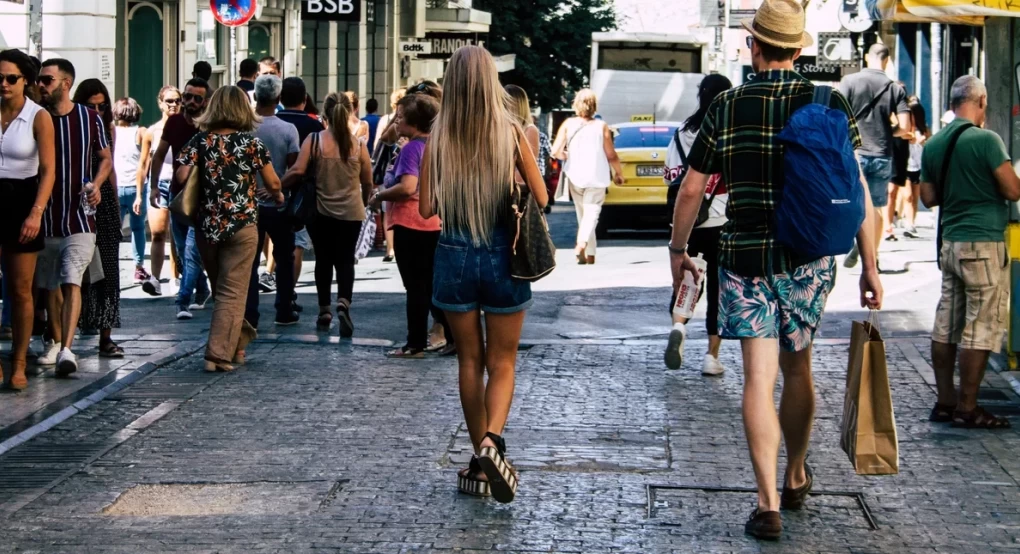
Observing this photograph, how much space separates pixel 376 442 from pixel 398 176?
313 centimetres

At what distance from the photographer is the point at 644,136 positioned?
22.2 meters

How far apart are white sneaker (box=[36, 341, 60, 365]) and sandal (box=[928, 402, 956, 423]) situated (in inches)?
202

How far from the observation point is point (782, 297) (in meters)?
6.20

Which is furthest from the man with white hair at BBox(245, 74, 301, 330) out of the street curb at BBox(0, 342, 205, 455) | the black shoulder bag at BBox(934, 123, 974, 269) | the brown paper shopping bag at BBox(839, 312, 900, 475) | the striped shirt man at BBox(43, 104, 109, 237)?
the brown paper shopping bag at BBox(839, 312, 900, 475)

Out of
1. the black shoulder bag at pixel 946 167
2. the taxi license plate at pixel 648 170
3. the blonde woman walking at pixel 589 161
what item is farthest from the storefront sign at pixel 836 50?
the black shoulder bag at pixel 946 167

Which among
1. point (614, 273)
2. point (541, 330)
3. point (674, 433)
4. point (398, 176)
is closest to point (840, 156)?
point (674, 433)

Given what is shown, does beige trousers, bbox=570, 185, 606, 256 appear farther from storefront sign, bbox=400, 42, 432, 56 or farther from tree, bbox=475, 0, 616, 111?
tree, bbox=475, 0, 616, 111

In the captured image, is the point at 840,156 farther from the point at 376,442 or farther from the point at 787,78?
the point at 376,442

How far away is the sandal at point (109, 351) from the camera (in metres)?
10.5

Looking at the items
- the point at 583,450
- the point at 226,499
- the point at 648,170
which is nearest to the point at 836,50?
the point at 648,170

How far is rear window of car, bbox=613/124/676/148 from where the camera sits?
72.1ft

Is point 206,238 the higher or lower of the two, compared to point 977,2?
lower

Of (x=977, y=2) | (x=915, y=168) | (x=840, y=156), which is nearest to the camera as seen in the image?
(x=840, y=156)

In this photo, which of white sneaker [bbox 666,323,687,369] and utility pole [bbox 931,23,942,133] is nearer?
white sneaker [bbox 666,323,687,369]
